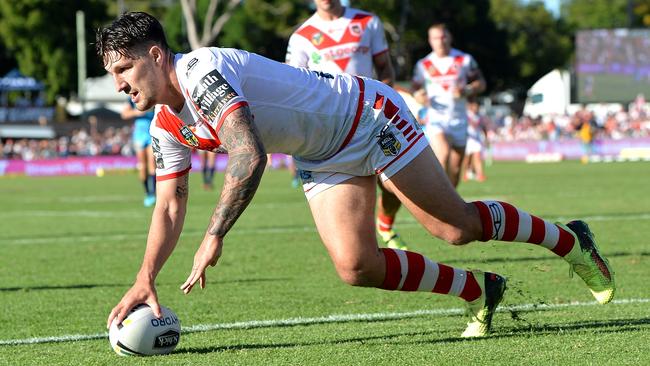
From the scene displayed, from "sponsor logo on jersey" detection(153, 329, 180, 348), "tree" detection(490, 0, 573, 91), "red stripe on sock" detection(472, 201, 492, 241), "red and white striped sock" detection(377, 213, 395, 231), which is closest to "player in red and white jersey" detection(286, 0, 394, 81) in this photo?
"red and white striped sock" detection(377, 213, 395, 231)

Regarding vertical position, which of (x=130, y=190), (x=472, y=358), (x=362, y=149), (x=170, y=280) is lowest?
(x=130, y=190)

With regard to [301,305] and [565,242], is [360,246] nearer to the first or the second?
[565,242]

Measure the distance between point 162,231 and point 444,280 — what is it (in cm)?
151

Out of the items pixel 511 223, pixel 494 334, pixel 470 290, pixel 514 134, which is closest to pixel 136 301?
pixel 470 290

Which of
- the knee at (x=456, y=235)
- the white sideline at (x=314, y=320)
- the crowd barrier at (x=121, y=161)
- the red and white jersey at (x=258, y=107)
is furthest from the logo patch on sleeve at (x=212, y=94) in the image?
the crowd barrier at (x=121, y=161)

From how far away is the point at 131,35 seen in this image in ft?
15.6

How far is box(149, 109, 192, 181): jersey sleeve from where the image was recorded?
5.41m

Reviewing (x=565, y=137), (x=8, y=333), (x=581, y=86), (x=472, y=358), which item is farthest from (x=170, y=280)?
(x=565, y=137)

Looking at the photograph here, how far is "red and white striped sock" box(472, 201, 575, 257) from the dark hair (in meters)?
2.04

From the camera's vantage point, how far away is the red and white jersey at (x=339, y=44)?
9570mm

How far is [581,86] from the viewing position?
41.4 metres

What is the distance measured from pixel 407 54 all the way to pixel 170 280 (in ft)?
190

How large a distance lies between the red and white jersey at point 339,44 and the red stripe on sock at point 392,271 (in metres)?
4.04

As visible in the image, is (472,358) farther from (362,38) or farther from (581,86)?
(581,86)
